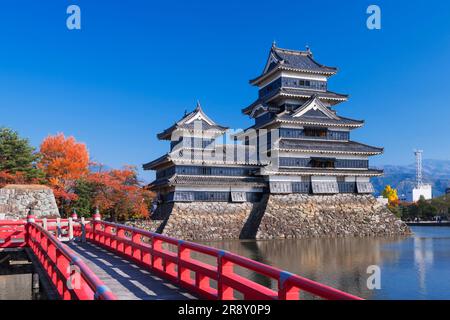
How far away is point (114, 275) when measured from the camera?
400 inches

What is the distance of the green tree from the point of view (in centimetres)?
3741

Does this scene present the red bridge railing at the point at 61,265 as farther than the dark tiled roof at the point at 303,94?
No

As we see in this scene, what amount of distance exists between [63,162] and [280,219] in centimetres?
2299

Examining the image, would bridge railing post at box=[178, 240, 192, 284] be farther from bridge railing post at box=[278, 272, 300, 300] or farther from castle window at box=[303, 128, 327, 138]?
castle window at box=[303, 128, 327, 138]

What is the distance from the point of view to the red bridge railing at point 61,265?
20.3 ft

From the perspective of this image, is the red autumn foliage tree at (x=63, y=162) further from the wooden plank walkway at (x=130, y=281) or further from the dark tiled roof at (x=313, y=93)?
the wooden plank walkway at (x=130, y=281)

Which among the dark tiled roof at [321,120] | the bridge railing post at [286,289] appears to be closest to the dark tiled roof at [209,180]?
the dark tiled roof at [321,120]

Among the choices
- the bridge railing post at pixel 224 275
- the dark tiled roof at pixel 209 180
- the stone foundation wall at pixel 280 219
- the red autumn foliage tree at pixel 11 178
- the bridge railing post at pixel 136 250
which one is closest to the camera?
the bridge railing post at pixel 224 275

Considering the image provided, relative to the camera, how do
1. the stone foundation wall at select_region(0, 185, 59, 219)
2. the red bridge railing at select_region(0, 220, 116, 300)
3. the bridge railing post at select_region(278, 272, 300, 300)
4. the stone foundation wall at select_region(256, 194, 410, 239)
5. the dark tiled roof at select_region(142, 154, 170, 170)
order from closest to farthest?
the bridge railing post at select_region(278, 272, 300, 300), the red bridge railing at select_region(0, 220, 116, 300), the stone foundation wall at select_region(0, 185, 59, 219), the stone foundation wall at select_region(256, 194, 410, 239), the dark tiled roof at select_region(142, 154, 170, 170)

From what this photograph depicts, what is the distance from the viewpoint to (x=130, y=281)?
31.0ft

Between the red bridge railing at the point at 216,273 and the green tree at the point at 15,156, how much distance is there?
27398 millimetres

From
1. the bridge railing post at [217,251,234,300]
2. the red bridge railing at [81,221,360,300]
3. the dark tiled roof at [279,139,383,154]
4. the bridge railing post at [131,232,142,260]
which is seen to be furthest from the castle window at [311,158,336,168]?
the bridge railing post at [217,251,234,300]

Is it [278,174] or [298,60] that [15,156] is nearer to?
[278,174]
